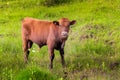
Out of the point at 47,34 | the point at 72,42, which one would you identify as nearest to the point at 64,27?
the point at 47,34

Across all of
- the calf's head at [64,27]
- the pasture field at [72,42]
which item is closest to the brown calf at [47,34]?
the calf's head at [64,27]

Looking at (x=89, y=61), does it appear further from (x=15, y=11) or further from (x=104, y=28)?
(x=15, y=11)

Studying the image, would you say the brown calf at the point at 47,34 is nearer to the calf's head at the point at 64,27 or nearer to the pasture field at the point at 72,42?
the calf's head at the point at 64,27

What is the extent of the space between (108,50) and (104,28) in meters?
3.40

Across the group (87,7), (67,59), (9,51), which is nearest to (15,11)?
(87,7)

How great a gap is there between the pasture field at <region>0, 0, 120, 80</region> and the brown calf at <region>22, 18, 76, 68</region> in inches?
16.3

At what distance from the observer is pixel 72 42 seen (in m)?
18.1

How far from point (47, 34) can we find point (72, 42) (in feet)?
9.97

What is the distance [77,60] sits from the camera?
15.2 m

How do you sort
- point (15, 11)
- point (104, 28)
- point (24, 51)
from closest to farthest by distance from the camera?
point (24, 51)
point (104, 28)
point (15, 11)

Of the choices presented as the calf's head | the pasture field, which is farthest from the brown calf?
the pasture field

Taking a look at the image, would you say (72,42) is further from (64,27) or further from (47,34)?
(64,27)

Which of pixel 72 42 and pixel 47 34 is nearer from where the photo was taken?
pixel 47 34

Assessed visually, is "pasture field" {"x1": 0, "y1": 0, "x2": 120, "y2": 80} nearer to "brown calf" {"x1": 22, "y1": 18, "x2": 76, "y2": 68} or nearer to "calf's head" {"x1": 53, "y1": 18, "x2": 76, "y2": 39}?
"brown calf" {"x1": 22, "y1": 18, "x2": 76, "y2": 68}
